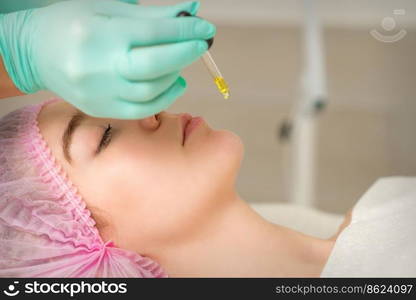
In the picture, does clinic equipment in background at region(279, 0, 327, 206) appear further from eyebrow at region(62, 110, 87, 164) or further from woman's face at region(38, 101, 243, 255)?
eyebrow at region(62, 110, 87, 164)

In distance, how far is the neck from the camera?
1.18 metres

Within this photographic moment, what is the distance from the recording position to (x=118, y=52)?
908mm

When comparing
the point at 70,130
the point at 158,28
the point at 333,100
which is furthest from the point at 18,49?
the point at 333,100

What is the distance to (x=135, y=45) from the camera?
92 cm

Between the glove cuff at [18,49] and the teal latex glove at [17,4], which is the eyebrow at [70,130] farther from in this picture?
the teal latex glove at [17,4]

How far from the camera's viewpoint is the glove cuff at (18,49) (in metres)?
1.03

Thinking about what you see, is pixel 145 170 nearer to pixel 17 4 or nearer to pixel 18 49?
pixel 18 49

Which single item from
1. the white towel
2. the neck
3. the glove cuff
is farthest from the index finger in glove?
the white towel

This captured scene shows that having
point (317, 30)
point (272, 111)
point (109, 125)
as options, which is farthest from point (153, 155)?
point (272, 111)

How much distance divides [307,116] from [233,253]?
853mm

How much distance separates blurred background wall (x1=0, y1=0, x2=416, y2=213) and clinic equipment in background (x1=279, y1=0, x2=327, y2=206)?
7 cm

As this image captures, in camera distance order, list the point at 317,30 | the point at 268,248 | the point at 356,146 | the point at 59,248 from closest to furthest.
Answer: the point at 59,248
the point at 268,248
the point at 317,30
the point at 356,146

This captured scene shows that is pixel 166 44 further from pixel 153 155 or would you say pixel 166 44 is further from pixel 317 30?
pixel 317 30

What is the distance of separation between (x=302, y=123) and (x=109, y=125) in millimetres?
1031
